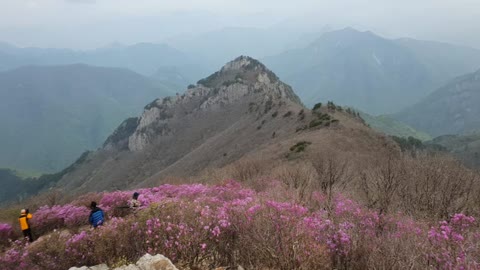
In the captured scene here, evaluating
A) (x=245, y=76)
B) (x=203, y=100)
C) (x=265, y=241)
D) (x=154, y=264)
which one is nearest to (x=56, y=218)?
(x=154, y=264)

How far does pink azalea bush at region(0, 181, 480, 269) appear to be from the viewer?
30.7 ft

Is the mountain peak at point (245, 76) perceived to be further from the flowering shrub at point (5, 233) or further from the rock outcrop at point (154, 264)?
the rock outcrop at point (154, 264)

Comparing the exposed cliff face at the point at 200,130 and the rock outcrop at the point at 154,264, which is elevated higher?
the rock outcrop at the point at 154,264

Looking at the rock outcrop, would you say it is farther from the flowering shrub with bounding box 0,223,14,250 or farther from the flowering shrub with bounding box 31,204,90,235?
the flowering shrub with bounding box 0,223,14,250

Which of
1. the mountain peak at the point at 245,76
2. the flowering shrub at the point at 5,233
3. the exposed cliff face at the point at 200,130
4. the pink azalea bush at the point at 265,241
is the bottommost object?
the exposed cliff face at the point at 200,130

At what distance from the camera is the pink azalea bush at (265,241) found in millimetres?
9352

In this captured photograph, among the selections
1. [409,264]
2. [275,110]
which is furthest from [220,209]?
[275,110]

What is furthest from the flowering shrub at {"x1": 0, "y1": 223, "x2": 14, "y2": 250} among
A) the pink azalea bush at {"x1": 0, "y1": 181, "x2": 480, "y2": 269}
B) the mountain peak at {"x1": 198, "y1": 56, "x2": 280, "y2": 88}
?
the mountain peak at {"x1": 198, "y1": 56, "x2": 280, "y2": 88}

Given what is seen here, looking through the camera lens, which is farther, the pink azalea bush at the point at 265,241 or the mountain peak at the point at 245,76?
the mountain peak at the point at 245,76

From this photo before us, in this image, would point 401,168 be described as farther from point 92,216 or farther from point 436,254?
point 92,216

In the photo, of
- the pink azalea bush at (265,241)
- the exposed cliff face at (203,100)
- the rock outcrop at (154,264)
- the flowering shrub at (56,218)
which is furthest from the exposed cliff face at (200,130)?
the rock outcrop at (154,264)

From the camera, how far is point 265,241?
10.3 metres

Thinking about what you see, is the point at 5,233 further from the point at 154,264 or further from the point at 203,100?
the point at 203,100

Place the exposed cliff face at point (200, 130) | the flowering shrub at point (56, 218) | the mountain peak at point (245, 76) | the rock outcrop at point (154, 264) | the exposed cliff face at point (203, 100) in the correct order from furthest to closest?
the mountain peak at point (245, 76)
the exposed cliff face at point (203, 100)
the exposed cliff face at point (200, 130)
the flowering shrub at point (56, 218)
the rock outcrop at point (154, 264)
